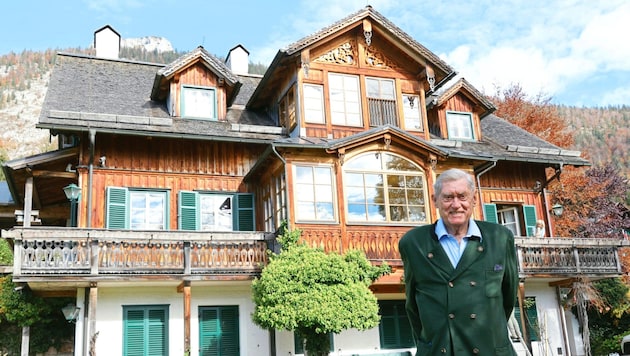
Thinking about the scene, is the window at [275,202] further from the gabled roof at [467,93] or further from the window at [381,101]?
the gabled roof at [467,93]

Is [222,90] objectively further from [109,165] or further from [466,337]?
[466,337]

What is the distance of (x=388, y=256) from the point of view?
55.2ft

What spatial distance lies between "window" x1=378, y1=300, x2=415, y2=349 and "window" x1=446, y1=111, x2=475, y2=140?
6248 mm

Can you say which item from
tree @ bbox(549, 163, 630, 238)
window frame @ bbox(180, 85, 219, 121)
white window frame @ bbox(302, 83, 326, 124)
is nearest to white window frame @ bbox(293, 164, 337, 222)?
white window frame @ bbox(302, 83, 326, 124)

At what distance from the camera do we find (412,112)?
1970cm

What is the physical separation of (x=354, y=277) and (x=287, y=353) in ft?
11.0

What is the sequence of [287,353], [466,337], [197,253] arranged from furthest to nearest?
[287,353], [197,253], [466,337]

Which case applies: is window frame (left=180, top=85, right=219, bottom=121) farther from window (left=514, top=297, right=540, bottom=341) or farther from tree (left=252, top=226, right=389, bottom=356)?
window (left=514, top=297, right=540, bottom=341)

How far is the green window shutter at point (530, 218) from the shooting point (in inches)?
855

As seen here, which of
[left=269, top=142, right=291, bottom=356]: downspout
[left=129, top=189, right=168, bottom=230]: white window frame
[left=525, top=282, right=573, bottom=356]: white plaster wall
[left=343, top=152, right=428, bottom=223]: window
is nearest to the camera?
[left=269, top=142, right=291, bottom=356]: downspout

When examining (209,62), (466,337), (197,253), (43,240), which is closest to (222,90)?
(209,62)

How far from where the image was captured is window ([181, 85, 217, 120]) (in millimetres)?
19266

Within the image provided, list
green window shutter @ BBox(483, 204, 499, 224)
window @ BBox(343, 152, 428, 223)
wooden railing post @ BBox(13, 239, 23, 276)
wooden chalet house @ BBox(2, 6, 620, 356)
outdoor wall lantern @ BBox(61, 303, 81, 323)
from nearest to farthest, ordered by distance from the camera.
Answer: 1. wooden railing post @ BBox(13, 239, 23, 276)
2. outdoor wall lantern @ BBox(61, 303, 81, 323)
3. wooden chalet house @ BBox(2, 6, 620, 356)
4. window @ BBox(343, 152, 428, 223)
5. green window shutter @ BBox(483, 204, 499, 224)

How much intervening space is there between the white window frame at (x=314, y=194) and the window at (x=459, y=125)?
6.64 metres
